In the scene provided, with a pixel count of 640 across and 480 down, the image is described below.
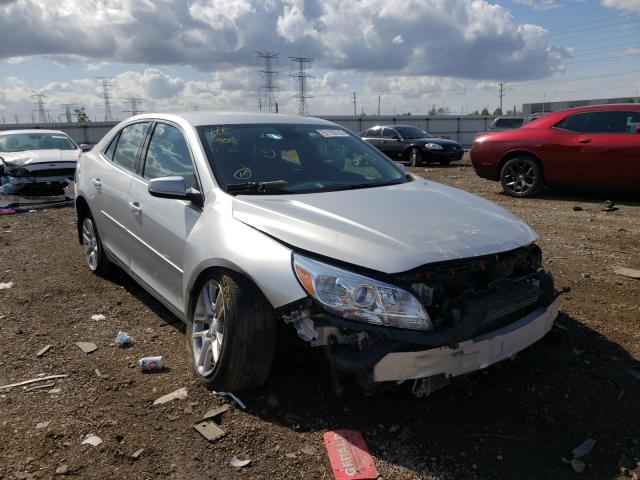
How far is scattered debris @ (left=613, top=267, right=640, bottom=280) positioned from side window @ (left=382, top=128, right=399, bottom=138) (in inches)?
538

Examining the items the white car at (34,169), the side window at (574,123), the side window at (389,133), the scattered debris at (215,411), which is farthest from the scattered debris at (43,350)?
the side window at (389,133)

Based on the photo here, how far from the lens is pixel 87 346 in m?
3.84

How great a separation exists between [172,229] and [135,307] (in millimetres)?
1418

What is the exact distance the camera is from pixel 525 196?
9.77m

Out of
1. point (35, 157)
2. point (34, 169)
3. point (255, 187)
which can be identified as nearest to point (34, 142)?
point (35, 157)

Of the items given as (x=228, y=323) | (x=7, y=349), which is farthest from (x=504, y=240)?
(x=7, y=349)

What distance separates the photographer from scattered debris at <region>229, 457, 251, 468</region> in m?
2.53

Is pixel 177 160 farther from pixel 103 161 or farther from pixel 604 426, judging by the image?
pixel 604 426

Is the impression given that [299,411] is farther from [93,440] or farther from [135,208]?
[135,208]

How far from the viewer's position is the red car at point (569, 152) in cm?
859

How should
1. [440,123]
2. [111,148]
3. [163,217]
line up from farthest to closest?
[440,123] < [111,148] < [163,217]

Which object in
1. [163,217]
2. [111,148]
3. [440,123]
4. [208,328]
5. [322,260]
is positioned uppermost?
[440,123]

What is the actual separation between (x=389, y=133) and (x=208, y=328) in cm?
1647

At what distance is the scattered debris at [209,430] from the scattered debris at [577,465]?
1723mm
